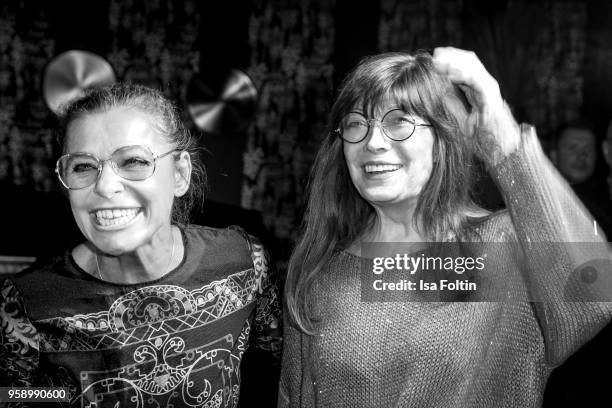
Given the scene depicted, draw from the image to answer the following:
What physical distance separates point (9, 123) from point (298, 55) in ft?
5.83

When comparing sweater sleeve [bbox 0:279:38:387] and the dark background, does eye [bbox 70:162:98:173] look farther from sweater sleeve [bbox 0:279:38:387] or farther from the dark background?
the dark background

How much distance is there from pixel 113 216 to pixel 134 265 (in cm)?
13

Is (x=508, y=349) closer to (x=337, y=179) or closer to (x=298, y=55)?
(x=337, y=179)

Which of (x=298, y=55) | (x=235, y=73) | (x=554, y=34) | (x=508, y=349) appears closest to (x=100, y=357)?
(x=508, y=349)

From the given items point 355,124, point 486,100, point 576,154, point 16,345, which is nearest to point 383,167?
point 355,124

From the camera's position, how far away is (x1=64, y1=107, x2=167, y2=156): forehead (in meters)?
1.19

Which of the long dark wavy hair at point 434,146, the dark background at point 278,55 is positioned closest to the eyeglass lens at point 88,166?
the long dark wavy hair at point 434,146

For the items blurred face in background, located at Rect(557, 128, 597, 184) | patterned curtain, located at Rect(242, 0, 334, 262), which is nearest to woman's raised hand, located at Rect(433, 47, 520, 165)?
blurred face in background, located at Rect(557, 128, 597, 184)

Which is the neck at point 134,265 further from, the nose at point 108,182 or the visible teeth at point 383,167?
the visible teeth at point 383,167

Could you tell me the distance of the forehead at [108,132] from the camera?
46.8 inches

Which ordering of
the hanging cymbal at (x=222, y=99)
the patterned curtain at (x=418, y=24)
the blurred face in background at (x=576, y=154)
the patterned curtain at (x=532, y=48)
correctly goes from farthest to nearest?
the patterned curtain at (x=418, y=24)
the hanging cymbal at (x=222, y=99)
the patterned curtain at (x=532, y=48)
the blurred face in background at (x=576, y=154)

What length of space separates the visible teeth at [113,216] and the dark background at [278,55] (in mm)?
2003

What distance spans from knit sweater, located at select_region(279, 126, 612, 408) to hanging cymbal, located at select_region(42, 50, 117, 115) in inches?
100

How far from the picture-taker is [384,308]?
1.21m
